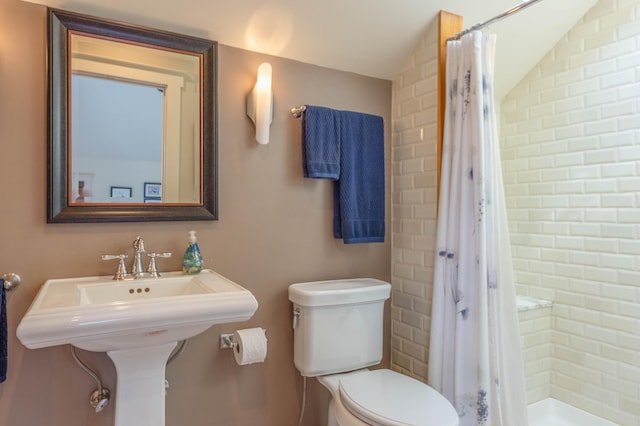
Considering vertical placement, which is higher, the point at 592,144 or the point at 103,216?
the point at 592,144

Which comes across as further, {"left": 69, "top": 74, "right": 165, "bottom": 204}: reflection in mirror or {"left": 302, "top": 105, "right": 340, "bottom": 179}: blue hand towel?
{"left": 302, "top": 105, "right": 340, "bottom": 179}: blue hand towel

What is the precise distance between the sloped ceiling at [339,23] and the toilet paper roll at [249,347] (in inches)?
49.7

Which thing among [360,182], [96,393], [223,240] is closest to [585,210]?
[360,182]

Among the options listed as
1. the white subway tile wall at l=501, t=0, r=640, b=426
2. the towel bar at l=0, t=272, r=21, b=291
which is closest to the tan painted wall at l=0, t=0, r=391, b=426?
the towel bar at l=0, t=272, r=21, b=291

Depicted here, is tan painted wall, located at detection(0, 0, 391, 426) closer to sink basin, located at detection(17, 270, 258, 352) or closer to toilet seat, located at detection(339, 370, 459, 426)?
sink basin, located at detection(17, 270, 258, 352)

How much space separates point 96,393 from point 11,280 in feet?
1.67

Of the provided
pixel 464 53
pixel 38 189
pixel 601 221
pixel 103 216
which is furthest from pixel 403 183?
pixel 38 189

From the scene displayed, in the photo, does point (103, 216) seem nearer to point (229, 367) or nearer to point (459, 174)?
point (229, 367)

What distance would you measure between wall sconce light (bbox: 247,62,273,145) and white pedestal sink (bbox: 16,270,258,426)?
669 mm

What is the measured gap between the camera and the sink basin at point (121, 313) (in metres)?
1.00

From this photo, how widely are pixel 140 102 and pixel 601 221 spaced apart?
231 cm

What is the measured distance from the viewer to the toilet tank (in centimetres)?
173

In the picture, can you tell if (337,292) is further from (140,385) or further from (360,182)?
(140,385)

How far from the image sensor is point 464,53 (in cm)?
173
